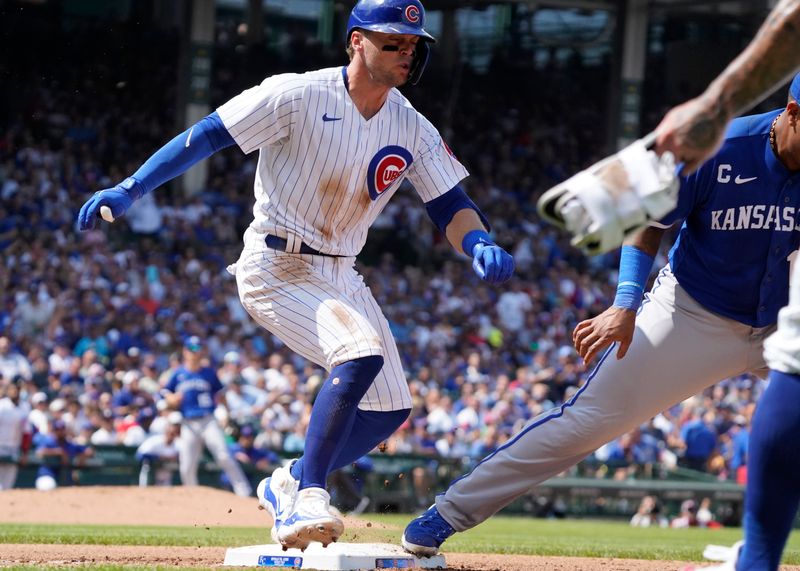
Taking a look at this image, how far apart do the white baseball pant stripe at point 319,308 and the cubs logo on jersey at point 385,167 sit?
32 cm

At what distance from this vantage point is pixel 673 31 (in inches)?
1182

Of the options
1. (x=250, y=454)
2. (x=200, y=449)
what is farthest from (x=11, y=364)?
(x=250, y=454)

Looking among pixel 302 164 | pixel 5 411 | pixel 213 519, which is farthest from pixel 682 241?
pixel 5 411

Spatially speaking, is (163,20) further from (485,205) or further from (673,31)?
(673,31)

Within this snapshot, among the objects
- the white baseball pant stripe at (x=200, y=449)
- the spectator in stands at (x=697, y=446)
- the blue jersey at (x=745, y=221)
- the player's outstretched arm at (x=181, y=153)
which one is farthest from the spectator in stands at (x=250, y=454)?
the blue jersey at (x=745, y=221)

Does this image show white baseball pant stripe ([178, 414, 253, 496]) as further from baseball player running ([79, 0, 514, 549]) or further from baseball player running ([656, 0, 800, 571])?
baseball player running ([656, 0, 800, 571])

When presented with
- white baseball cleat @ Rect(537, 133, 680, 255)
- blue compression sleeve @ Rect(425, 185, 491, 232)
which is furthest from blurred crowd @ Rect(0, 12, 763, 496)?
white baseball cleat @ Rect(537, 133, 680, 255)

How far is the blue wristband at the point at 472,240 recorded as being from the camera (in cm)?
520

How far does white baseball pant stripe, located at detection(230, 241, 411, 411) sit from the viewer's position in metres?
4.85

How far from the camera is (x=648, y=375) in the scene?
4.64m

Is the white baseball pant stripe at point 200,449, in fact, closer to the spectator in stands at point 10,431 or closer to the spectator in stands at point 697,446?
the spectator in stands at point 10,431

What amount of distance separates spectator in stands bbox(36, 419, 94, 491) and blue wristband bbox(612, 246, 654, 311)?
407 inches

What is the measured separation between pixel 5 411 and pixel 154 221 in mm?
7373

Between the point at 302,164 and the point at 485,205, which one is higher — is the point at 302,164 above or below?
above
